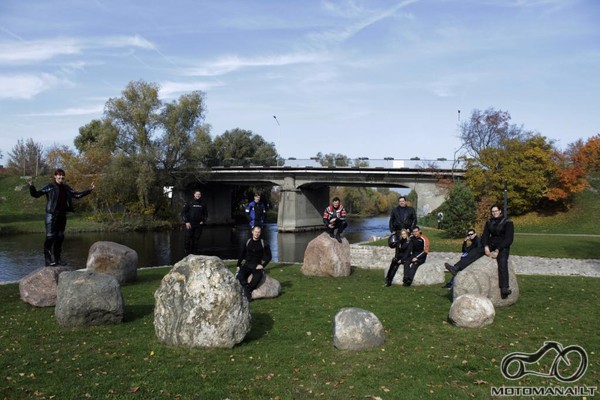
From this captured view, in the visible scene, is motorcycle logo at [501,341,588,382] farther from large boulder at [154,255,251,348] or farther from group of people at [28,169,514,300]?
large boulder at [154,255,251,348]

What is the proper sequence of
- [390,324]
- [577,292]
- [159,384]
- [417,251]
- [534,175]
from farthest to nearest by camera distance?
[534,175] → [417,251] → [577,292] → [390,324] → [159,384]

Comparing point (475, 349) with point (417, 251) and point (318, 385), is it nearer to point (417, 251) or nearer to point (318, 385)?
point (318, 385)

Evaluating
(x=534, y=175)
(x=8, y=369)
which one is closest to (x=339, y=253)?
(x=8, y=369)

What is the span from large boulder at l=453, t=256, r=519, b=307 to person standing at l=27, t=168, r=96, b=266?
34.2 feet

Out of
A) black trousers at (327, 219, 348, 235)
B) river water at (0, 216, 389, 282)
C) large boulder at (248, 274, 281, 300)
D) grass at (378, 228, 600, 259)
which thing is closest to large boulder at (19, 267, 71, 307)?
large boulder at (248, 274, 281, 300)

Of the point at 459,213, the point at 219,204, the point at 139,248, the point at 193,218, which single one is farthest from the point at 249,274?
the point at 219,204

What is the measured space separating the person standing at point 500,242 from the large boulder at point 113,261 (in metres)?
10.4

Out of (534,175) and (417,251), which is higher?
(534,175)

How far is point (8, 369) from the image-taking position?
24.3ft

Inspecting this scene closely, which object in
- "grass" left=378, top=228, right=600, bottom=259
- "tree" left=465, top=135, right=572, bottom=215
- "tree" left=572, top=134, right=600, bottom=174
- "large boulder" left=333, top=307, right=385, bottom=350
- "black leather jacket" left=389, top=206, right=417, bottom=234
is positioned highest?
"tree" left=572, top=134, right=600, bottom=174

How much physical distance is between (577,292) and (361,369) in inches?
354

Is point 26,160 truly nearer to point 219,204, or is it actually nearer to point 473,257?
point 219,204

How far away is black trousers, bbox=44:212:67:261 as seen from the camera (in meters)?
13.5

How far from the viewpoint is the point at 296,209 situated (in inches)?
2375
